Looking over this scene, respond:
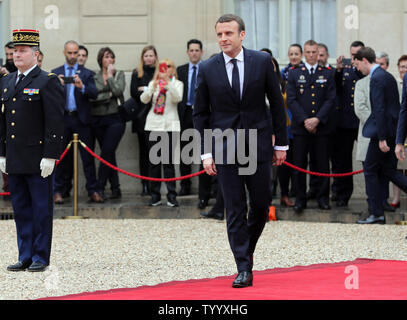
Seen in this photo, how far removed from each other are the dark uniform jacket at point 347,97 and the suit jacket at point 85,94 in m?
3.10

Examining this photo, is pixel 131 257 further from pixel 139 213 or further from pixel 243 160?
pixel 139 213

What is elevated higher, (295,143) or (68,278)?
(295,143)

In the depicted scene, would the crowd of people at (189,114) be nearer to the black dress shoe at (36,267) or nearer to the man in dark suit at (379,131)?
the man in dark suit at (379,131)

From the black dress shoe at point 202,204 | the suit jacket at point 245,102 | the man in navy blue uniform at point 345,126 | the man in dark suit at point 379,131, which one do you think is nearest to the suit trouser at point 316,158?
the man in navy blue uniform at point 345,126

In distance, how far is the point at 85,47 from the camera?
13.4 m

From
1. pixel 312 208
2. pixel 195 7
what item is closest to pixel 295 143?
pixel 312 208

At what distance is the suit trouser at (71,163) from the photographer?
40.7 ft

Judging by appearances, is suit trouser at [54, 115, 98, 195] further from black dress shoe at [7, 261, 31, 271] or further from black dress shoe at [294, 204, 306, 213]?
black dress shoe at [7, 261, 31, 271]

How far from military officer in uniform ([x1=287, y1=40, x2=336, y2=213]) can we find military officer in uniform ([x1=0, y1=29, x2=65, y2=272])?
4.50m

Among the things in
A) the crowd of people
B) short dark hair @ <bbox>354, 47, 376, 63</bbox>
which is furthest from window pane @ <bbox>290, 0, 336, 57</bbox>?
short dark hair @ <bbox>354, 47, 376, 63</bbox>

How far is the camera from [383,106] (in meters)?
10.8

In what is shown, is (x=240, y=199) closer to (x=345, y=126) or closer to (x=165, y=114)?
(x=165, y=114)

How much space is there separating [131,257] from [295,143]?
12.1 feet
